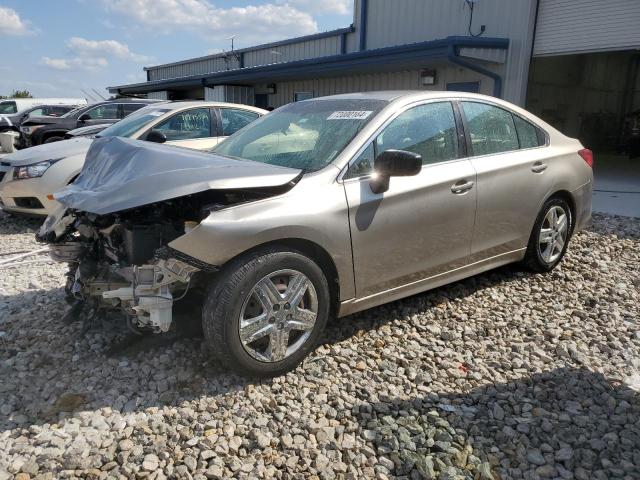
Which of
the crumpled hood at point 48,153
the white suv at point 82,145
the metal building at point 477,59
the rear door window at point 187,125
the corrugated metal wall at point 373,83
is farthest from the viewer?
the corrugated metal wall at point 373,83

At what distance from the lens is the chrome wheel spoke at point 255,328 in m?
2.88

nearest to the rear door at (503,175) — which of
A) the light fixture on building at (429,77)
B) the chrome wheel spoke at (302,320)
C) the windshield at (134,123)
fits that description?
the chrome wheel spoke at (302,320)

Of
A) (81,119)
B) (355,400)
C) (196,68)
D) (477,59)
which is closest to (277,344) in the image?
(355,400)

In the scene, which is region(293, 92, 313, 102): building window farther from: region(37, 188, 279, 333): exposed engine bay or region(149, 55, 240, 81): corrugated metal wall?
region(37, 188, 279, 333): exposed engine bay

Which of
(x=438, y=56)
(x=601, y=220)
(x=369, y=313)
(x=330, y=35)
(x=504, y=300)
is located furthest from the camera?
(x=330, y=35)

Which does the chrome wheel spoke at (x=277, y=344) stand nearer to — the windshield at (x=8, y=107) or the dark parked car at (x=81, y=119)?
the dark parked car at (x=81, y=119)

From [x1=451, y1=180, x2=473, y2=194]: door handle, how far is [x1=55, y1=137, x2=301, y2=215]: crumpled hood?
A: 125 centimetres

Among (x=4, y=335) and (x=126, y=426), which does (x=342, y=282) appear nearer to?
(x=126, y=426)

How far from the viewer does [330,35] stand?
15672 mm

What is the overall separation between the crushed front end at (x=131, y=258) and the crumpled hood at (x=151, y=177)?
5.8 inches

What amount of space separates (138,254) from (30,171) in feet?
13.7

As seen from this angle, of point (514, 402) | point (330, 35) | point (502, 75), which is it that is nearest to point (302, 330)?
point (514, 402)

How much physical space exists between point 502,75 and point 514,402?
9.39 m

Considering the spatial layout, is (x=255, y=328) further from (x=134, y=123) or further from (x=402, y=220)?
(x=134, y=123)
